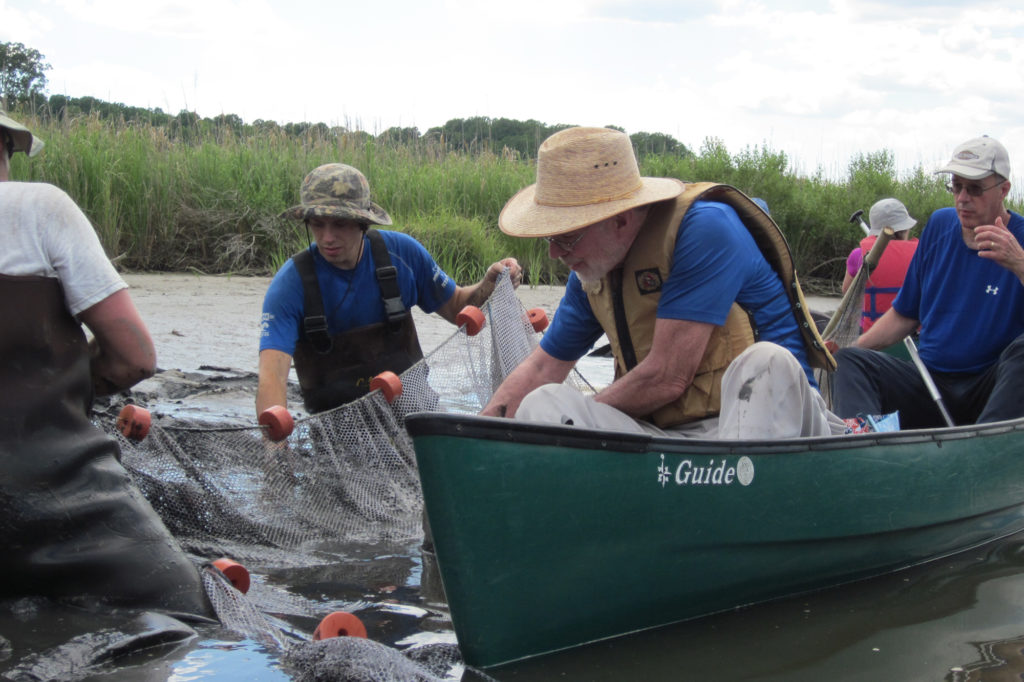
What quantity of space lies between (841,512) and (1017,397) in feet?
4.55

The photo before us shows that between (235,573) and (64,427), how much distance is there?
0.71 metres

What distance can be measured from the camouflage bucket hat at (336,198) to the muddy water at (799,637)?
1.50 meters

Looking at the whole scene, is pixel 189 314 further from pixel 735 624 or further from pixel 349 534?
pixel 735 624

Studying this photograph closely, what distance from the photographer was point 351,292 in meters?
5.10

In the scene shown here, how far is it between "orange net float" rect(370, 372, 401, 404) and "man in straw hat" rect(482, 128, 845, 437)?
3.00ft

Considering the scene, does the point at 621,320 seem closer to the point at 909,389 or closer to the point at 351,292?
the point at 351,292

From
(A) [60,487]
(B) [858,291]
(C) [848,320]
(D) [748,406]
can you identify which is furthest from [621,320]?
(B) [858,291]

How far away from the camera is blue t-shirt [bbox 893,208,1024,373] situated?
4.95 meters

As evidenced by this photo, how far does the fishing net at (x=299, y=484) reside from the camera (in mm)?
4055

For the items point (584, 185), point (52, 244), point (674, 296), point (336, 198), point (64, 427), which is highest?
point (584, 185)

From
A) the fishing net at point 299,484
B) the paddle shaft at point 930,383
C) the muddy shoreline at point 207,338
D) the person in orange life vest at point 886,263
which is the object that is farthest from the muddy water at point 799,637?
the person in orange life vest at point 886,263

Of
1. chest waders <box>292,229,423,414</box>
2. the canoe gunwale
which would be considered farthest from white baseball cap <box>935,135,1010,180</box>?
chest waders <box>292,229,423,414</box>

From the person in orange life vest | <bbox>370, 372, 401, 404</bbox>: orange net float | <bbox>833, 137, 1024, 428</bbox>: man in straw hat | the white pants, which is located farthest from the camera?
the person in orange life vest

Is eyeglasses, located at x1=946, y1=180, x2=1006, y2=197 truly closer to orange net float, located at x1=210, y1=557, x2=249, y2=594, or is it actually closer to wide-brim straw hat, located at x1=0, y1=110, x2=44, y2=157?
orange net float, located at x1=210, y1=557, x2=249, y2=594
